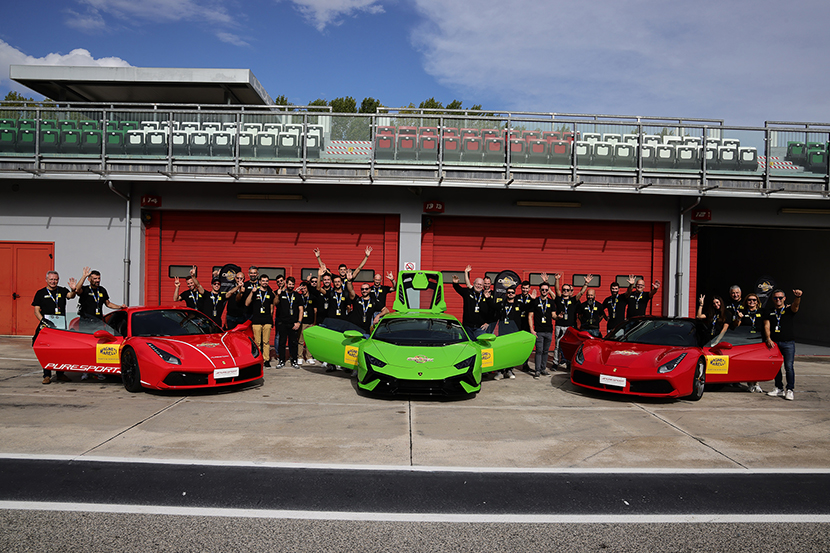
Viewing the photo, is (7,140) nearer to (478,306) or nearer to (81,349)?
(81,349)

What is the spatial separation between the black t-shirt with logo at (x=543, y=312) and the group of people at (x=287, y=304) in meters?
2.85

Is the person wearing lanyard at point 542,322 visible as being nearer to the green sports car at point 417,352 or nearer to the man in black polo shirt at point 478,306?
the man in black polo shirt at point 478,306

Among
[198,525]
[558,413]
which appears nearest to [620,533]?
[198,525]

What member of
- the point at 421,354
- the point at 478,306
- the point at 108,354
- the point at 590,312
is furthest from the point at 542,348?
the point at 108,354

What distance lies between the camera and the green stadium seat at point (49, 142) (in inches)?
541

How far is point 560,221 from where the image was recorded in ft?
48.7

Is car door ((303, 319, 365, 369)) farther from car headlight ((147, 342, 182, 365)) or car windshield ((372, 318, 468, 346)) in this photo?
car headlight ((147, 342, 182, 365))

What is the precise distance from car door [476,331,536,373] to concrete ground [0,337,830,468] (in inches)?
16.2

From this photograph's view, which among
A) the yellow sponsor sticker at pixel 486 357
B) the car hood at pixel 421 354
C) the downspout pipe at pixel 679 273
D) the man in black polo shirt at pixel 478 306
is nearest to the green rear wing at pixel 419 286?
the man in black polo shirt at pixel 478 306

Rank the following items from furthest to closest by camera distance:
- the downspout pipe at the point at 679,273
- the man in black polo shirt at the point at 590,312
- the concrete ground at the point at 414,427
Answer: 1. the downspout pipe at the point at 679,273
2. the man in black polo shirt at the point at 590,312
3. the concrete ground at the point at 414,427

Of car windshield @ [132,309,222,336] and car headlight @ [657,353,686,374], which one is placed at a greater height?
car windshield @ [132,309,222,336]

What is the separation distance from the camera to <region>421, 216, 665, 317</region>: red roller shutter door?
14844 millimetres

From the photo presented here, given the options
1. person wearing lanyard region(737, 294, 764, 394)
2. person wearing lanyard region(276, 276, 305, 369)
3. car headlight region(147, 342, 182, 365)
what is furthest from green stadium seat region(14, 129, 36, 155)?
person wearing lanyard region(737, 294, 764, 394)

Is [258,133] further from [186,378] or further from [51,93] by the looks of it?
[51,93]
